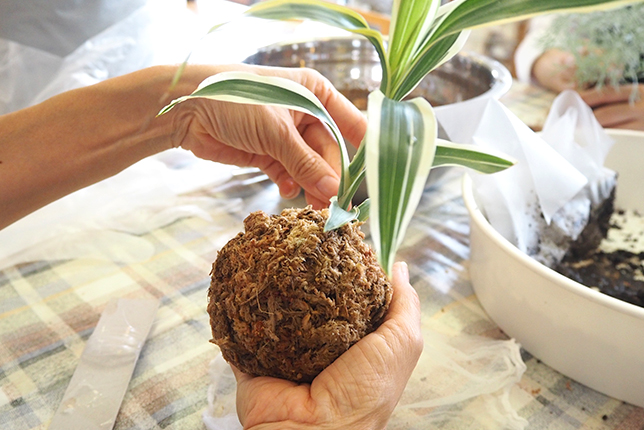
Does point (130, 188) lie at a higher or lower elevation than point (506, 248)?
lower

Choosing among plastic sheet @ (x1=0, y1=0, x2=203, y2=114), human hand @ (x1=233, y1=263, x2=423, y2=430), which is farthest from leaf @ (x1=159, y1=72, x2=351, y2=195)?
plastic sheet @ (x1=0, y1=0, x2=203, y2=114)

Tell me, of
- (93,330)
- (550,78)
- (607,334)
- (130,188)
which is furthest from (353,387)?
(550,78)

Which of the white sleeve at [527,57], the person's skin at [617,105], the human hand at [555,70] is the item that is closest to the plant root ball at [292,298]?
the person's skin at [617,105]

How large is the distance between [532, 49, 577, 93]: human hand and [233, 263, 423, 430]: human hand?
1197 millimetres

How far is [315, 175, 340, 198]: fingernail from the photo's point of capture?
0.61m

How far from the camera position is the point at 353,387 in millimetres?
433

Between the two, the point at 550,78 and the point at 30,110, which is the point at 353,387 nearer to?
the point at 30,110

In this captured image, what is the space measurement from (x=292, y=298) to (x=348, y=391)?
99 mm

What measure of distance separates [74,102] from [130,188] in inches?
13.2

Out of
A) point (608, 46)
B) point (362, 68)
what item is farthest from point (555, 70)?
point (362, 68)

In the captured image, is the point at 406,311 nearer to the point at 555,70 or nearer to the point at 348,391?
the point at 348,391

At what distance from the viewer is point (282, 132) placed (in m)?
0.61

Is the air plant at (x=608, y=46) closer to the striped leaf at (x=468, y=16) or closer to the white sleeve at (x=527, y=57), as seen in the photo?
the white sleeve at (x=527, y=57)

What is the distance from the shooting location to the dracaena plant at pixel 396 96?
11.4 inches
